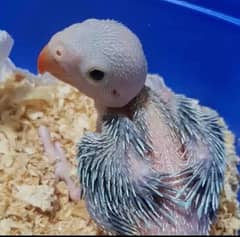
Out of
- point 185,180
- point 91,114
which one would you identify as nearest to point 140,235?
point 185,180

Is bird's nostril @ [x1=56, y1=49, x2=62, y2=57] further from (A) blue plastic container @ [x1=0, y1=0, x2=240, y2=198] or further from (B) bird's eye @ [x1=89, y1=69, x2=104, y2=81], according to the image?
(A) blue plastic container @ [x1=0, y1=0, x2=240, y2=198]

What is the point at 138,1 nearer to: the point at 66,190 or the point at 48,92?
the point at 48,92

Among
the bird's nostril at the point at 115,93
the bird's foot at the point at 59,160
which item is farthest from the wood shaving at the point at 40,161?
the bird's nostril at the point at 115,93

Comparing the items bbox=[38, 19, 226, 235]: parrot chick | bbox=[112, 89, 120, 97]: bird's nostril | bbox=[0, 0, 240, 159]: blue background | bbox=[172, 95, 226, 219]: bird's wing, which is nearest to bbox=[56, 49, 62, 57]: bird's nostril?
bbox=[38, 19, 226, 235]: parrot chick

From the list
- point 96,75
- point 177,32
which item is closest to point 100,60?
point 96,75

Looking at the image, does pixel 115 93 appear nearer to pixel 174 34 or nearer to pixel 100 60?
pixel 100 60

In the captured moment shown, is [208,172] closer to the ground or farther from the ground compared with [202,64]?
closer to the ground

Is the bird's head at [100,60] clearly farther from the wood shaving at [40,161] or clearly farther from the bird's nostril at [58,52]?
the wood shaving at [40,161]

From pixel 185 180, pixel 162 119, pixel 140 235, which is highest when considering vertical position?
pixel 162 119
